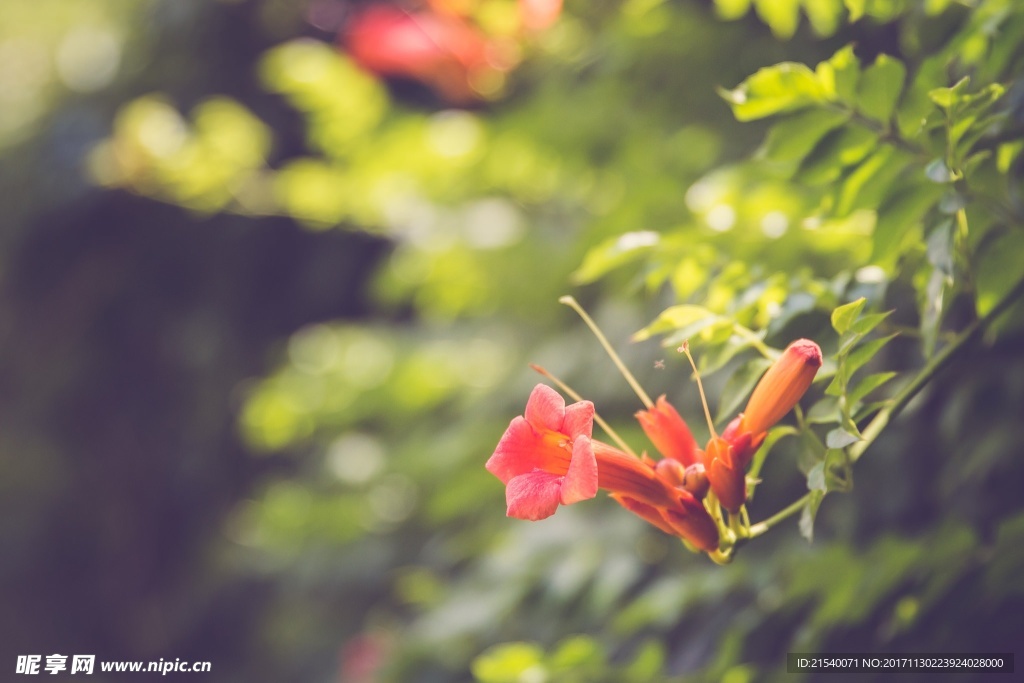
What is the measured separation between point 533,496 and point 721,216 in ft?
3.24

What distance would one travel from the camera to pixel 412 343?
3184mm

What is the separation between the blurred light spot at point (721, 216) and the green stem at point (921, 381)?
0.62 metres

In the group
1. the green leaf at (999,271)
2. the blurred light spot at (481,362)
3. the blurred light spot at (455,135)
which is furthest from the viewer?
the blurred light spot at (481,362)

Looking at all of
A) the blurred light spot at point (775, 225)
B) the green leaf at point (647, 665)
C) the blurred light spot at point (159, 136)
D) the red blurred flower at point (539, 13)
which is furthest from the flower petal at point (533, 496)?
the blurred light spot at point (159, 136)

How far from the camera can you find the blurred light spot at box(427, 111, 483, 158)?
9.04ft

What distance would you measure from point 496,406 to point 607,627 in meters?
0.78

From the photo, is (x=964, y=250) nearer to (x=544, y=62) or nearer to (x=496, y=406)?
(x=496, y=406)

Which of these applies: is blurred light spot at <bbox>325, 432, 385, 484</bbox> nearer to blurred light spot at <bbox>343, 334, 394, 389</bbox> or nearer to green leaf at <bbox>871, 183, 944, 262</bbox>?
blurred light spot at <bbox>343, 334, 394, 389</bbox>

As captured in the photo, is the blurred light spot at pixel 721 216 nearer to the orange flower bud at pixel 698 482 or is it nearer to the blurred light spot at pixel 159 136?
the orange flower bud at pixel 698 482

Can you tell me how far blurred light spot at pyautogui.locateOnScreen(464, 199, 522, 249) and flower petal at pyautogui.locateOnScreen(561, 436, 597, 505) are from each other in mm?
1684

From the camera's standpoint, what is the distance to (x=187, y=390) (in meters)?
5.00

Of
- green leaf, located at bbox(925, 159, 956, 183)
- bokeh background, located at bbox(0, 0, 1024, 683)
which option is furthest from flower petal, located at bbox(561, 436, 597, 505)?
green leaf, located at bbox(925, 159, 956, 183)

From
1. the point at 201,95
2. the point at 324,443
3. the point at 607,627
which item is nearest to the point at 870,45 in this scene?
the point at 607,627

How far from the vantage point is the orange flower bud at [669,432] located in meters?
1.02
